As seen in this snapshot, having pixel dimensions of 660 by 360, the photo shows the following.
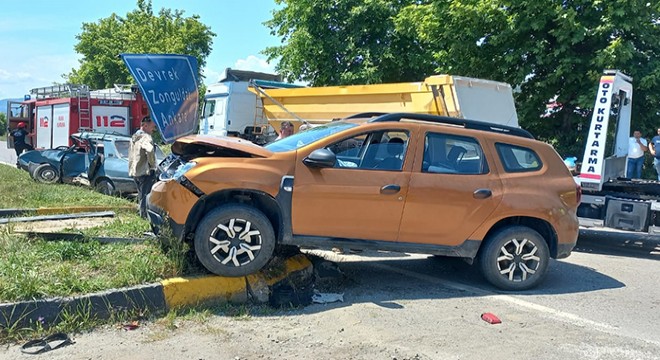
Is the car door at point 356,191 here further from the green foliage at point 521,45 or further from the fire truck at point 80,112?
the fire truck at point 80,112

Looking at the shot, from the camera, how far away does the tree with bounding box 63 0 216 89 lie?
3541cm

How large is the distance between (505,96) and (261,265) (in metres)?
8.40

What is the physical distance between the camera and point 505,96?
37.9 ft

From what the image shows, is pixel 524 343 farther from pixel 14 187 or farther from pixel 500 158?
pixel 14 187

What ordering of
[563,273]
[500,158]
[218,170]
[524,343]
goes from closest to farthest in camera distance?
1. [524,343]
2. [218,170]
3. [500,158]
4. [563,273]

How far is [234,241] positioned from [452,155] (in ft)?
7.80

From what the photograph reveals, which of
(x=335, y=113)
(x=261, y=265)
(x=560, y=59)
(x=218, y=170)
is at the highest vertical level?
(x=560, y=59)

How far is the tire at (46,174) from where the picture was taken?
1281cm

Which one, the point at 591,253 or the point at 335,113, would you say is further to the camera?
the point at 335,113

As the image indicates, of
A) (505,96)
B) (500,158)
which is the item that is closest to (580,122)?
(505,96)

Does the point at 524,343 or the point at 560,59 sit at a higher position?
the point at 560,59

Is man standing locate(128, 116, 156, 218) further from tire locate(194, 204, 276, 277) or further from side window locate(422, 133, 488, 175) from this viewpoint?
side window locate(422, 133, 488, 175)

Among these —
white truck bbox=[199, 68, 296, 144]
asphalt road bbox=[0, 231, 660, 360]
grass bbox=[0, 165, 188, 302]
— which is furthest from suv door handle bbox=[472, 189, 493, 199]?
white truck bbox=[199, 68, 296, 144]

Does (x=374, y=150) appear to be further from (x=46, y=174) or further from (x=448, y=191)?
(x=46, y=174)
